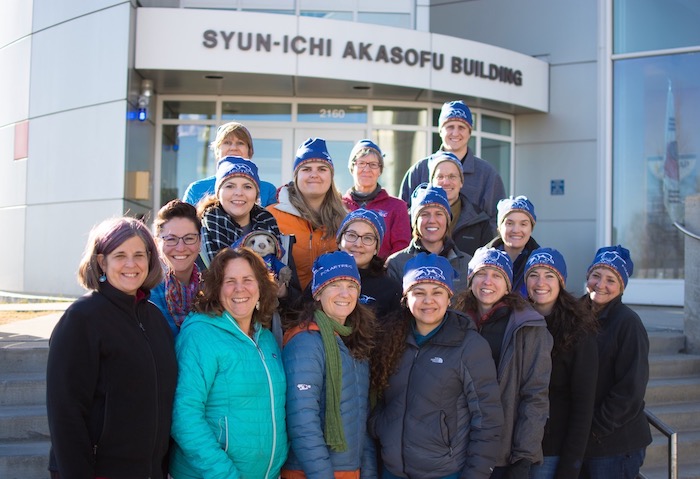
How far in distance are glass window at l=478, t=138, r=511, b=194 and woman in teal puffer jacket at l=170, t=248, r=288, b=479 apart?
984cm

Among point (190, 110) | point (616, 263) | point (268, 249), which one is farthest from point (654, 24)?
point (268, 249)

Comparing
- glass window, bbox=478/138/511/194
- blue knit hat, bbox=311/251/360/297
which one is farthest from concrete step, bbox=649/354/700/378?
glass window, bbox=478/138/511/194

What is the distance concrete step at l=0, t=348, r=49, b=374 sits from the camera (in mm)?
5609

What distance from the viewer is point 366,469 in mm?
3553

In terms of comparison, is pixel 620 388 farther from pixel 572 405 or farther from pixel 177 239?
pixel 177 239

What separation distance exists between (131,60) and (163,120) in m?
1.50

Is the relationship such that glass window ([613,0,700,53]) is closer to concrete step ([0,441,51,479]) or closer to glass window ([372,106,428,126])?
glass window ([372,106,428,126])

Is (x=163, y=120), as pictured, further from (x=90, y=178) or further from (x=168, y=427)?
(x=168, y=427)

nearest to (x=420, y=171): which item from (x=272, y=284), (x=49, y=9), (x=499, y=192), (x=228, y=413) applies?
(x=499, y=192)

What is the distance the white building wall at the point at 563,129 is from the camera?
12.3 m

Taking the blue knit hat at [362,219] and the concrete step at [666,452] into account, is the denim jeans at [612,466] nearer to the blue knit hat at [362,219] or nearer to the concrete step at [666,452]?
the blue knit hat at [362,219]

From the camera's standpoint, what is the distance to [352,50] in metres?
10.8

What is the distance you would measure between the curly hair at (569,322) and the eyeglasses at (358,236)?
3.38 feet

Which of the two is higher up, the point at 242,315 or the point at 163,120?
the point at 163,120
